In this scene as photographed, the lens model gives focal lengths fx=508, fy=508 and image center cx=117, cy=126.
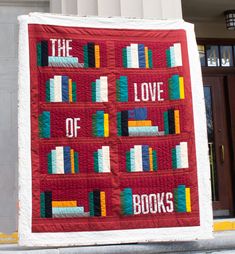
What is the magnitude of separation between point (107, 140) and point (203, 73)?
3.69 metres

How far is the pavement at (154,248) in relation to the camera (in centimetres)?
359

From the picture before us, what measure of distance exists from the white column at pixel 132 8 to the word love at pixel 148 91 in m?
1.23

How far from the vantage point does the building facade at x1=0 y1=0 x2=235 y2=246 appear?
16.3 feet

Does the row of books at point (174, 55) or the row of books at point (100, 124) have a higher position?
the row of books at point (174, 55)

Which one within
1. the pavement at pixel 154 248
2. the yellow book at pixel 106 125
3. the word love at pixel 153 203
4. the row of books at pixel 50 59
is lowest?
the pavement at pixel 154 248

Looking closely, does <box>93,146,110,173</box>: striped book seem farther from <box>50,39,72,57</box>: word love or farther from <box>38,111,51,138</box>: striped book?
<box>50,39,72,57</box>: word love

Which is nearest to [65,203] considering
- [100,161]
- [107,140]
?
[100,161]

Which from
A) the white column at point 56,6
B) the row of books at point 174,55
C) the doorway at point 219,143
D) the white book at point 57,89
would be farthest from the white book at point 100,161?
the doorway at point 219,143

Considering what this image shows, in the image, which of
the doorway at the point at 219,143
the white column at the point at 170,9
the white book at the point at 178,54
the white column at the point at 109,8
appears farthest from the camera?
the doorway at the point at 219,143

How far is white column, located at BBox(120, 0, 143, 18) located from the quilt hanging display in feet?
3.12

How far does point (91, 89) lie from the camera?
12.7 ft

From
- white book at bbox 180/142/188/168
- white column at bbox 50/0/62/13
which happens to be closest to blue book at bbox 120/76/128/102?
white book at bbox 180/142/188/168

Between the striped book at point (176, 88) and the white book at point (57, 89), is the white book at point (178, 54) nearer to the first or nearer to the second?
the striped book at point (176, 88)

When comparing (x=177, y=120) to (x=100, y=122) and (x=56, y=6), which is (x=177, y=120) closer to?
(x=100, y=122)
